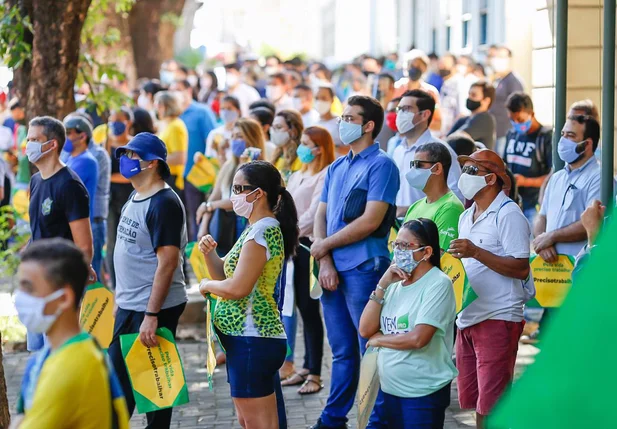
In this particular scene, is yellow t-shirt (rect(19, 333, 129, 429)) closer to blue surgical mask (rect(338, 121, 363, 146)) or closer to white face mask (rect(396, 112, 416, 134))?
blue surgical mask (rect(338, 121, 363, 146))

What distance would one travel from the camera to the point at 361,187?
6723 millimetres

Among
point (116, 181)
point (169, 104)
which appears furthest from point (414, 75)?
point (116, 181)

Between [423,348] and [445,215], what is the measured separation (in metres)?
1.26

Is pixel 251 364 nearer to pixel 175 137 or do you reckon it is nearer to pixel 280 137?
pixel 280 137

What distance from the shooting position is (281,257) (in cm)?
564

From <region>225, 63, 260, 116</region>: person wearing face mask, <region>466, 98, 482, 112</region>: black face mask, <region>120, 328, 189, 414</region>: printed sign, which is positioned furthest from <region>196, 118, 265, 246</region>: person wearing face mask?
<region>225, 63, 260, 116</region>: person wearing face mask

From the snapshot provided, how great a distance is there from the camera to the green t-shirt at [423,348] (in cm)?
533

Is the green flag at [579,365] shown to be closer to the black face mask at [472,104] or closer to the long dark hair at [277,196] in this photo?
the long dark hair at [277,196]

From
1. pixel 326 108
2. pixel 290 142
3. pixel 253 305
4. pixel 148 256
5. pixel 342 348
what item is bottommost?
pixel 342 348

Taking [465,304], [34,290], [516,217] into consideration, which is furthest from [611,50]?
[34,290]

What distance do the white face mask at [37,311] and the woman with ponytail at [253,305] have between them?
1962 millimetres

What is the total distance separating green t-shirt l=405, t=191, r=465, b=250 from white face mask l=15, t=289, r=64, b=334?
3.19m

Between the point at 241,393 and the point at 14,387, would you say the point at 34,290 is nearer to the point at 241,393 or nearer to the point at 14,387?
the point at 241,393

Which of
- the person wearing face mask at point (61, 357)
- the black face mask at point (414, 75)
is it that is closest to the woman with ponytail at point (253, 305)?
the person wearing face mask at point (61, 357)
